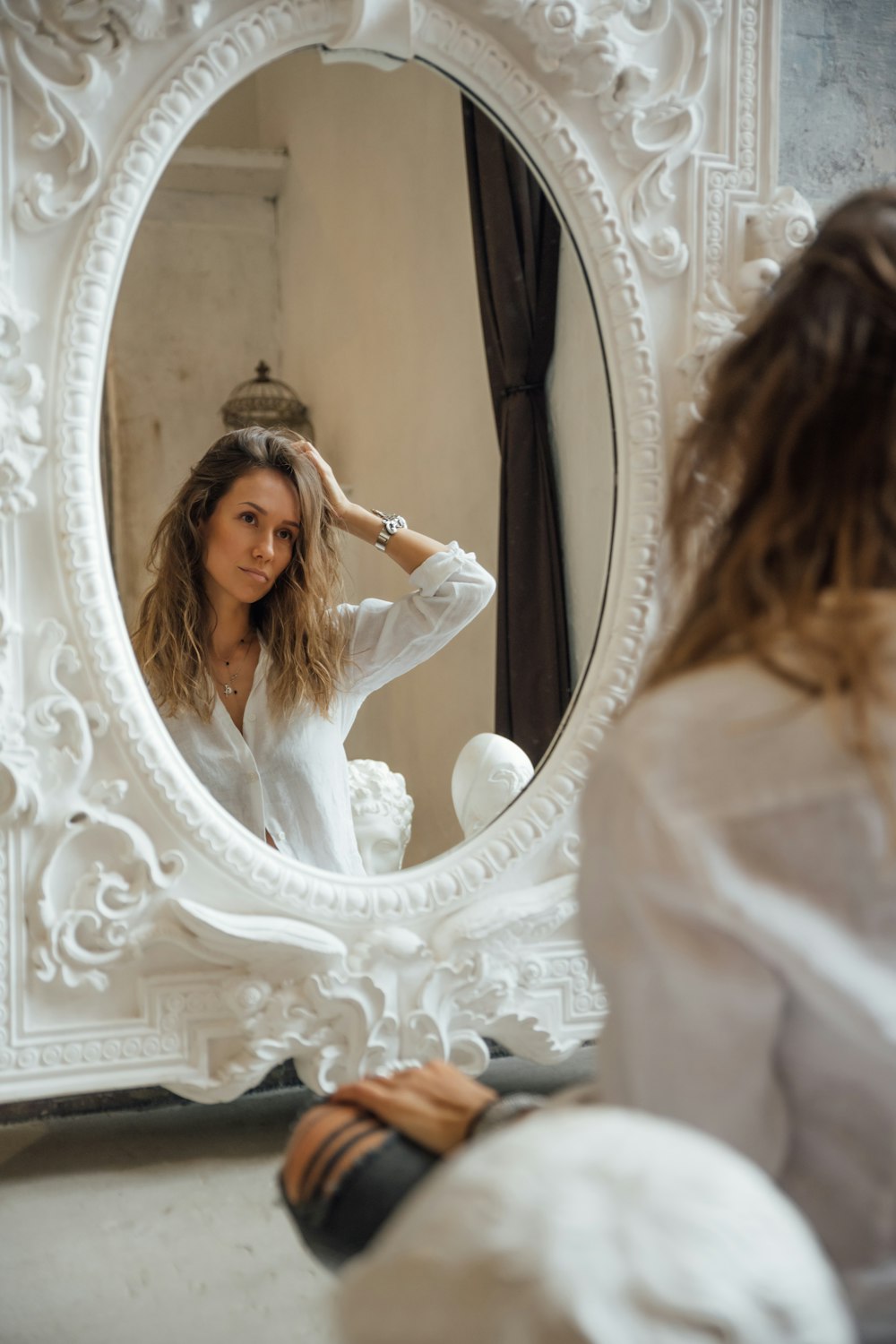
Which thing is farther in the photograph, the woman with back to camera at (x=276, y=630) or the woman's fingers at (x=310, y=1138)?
the woman with back to camera at (x=276, y=630)

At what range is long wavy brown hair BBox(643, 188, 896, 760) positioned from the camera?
60cm

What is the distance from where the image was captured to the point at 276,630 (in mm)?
1298

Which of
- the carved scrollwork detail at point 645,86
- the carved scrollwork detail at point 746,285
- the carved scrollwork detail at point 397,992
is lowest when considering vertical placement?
the carved scrollwork detail at point 397,992

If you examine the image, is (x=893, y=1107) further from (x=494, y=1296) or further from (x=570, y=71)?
(x=570, y=71)

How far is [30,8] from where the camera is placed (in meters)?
1.14

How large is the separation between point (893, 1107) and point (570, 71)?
1.11 metres

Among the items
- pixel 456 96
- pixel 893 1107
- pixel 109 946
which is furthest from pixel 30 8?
pixel 893 1107

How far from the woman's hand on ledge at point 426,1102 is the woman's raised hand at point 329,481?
0.66 metres

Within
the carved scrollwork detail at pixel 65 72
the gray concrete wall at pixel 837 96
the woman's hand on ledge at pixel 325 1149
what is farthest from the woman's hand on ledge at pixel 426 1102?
the gray concrete wall at pixel 837 96

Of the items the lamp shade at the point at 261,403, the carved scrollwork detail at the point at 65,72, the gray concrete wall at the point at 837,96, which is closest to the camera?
the carved scrollwork detail at the point at 65,72

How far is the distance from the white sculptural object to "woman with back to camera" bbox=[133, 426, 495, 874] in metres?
0.82

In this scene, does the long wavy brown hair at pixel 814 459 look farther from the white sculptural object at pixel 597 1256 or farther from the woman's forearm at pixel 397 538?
the woman's forearm at pixel 397 538

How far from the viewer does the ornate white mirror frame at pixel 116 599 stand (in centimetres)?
117

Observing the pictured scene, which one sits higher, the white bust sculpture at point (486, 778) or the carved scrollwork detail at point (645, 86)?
the carved scrollwork detail at point (645, 86)
